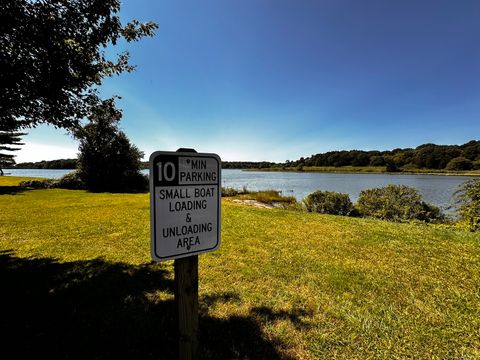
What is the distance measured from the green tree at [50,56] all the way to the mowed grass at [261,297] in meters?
3.14

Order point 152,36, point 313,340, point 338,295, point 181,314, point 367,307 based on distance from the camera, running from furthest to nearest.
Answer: point 152,36 < point 338,295 < point 367,307 < point 313,340 < point 181,314

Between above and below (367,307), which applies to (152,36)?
above

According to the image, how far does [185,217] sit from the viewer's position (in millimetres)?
1651

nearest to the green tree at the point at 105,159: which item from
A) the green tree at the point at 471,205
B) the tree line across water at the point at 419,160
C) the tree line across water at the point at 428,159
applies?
the tree line across water at the point at 419,160

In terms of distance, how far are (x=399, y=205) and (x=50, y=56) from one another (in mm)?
12548

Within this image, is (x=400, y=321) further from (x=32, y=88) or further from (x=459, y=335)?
(x=32, y=88)

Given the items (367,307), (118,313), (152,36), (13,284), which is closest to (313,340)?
(367,307)

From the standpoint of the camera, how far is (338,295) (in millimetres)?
3773

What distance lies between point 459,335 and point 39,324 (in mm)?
5014

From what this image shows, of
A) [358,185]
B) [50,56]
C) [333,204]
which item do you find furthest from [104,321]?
[358,185]

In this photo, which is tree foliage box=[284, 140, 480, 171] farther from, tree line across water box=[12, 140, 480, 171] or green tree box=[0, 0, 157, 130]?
green tree box=[0, 0, 157, 130]

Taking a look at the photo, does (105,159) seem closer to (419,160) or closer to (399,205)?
(399,205)

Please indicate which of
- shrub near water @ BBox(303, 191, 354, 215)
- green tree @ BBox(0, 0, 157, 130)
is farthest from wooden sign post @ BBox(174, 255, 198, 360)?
shrub near water @ BBox(303, 191, 354, 215)

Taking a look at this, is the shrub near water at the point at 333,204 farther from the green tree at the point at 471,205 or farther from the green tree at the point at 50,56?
the green tree at the point at 50,56
